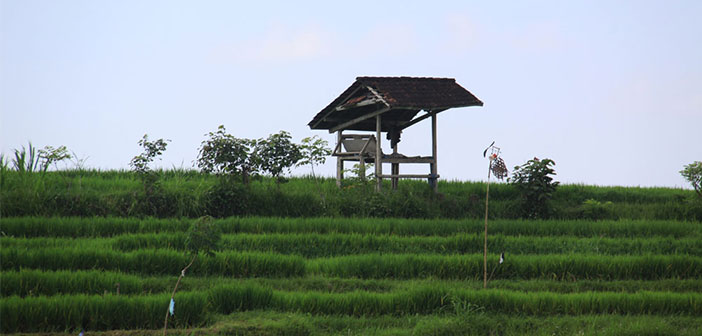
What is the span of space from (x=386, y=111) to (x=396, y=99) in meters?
1.08

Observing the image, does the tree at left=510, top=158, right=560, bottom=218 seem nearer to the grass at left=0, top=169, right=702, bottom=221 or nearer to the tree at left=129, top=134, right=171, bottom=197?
the grass at left=0, top=169, right=702, bottom=221

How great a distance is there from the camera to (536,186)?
1409cm

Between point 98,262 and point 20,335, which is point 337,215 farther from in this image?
point 20,335

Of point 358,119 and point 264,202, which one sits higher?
point 358,119

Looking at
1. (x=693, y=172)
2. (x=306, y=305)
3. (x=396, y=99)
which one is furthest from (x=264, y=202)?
(x=693, y=172)

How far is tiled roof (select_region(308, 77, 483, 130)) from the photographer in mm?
14625

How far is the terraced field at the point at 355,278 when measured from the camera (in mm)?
6590

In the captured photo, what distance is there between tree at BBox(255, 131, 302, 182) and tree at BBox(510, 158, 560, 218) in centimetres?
572

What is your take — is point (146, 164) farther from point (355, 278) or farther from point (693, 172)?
point (693, 172)

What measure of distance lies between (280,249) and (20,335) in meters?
4.70

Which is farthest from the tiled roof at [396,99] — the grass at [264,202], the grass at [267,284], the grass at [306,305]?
the grass at [306,305]

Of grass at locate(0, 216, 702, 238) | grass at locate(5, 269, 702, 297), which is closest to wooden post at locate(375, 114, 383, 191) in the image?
grass at locate(0, 216, 702, 238)

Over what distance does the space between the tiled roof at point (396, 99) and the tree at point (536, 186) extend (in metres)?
2.22

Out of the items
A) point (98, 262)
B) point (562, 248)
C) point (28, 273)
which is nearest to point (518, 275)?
point (562, 248)
